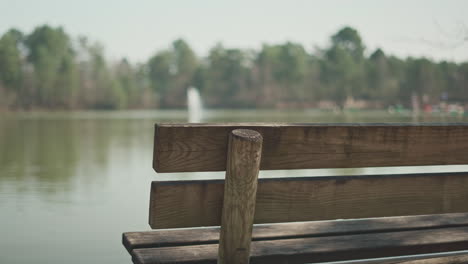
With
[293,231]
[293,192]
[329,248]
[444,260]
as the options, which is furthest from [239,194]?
[444,260]

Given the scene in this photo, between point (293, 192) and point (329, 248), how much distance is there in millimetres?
394

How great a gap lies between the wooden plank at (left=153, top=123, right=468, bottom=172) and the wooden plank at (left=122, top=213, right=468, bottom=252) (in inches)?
21.7

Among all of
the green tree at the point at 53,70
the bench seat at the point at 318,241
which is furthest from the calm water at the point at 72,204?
the green tree at the point at 53,70

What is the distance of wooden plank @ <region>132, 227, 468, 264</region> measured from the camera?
2.55 m

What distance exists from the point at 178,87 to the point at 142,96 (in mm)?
14113

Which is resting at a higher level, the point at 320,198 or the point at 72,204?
the point at 320,198

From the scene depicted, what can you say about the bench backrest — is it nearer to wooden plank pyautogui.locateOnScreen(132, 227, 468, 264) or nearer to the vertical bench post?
the vertical bench post

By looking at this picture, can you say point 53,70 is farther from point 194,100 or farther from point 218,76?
point 218,76

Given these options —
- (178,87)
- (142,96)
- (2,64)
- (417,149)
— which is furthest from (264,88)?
(417,149)

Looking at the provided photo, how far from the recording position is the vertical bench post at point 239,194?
223 cm

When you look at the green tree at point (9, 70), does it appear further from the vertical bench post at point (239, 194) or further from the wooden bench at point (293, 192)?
the vertical bench post at point (239, 194)

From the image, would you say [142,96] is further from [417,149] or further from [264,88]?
[417,149]

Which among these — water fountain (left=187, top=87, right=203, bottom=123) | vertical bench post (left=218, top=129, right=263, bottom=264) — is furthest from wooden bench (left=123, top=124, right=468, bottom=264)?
water fountain (left=187, top=87, right=203, bottom=123)

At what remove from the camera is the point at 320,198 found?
248 centimetres
